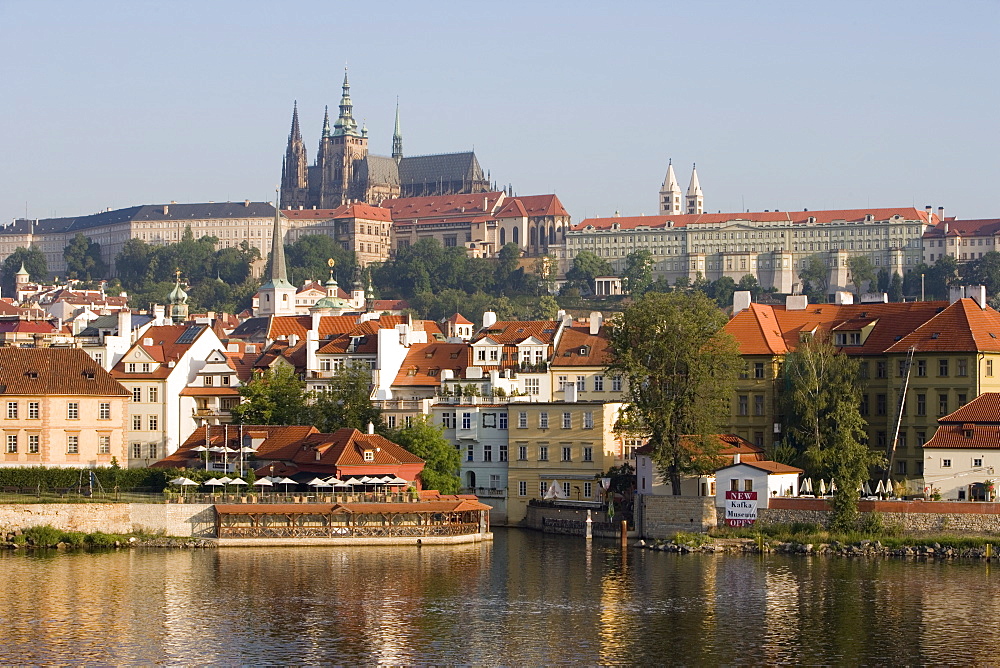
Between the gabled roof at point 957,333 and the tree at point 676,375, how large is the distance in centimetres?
817

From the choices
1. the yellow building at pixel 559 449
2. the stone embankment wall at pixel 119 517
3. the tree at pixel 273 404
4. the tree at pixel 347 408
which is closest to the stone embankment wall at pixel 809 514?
the yellow building at pixel 559 449

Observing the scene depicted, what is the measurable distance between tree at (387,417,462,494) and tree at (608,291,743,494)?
295 inches

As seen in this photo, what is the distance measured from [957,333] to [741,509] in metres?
14.3

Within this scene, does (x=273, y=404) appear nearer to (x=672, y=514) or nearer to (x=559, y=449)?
(x=559, y=449)

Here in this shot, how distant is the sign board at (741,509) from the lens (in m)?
68.0

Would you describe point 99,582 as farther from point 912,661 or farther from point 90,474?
point 912,661

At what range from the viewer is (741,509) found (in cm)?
6831

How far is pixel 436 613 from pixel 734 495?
19.6 m

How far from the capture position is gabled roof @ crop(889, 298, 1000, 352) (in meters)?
74.9

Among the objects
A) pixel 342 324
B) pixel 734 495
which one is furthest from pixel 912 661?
pixel 342 324

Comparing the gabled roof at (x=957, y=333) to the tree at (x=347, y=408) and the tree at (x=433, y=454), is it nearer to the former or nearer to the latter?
the tree at (x=433, y=454)

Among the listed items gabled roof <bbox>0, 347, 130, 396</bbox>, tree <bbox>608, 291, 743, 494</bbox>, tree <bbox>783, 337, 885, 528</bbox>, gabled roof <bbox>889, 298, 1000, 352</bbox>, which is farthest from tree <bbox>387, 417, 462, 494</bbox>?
gabled roof <bbox>889, 298, 1000, 352</bbox>

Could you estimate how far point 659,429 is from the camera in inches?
2749

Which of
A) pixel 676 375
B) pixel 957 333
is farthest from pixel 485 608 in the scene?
pixel 957 333
